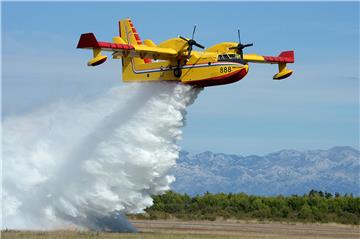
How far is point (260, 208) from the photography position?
79125mm

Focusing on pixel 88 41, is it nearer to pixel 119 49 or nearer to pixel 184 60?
pixel 119 49

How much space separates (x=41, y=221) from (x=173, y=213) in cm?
3002

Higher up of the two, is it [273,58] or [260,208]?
[273,58]

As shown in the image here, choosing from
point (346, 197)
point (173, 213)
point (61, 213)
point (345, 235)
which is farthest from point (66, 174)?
point (346, 197)

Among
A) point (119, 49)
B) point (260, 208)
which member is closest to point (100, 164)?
point (119, 49)

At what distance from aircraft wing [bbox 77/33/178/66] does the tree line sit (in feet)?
78.1

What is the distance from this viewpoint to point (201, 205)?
82.2 meters

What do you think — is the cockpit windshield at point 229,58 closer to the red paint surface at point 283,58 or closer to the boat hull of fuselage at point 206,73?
the boat hull of fuselage at point 206,73

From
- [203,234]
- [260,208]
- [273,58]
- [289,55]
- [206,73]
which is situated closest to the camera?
[203,234]

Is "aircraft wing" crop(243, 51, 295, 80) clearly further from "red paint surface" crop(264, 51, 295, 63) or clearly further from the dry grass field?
the dry grass field

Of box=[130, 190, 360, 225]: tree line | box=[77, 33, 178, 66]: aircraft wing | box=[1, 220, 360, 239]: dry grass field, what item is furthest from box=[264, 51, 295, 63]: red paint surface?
box=[130, 190, 360, 225]: tree line

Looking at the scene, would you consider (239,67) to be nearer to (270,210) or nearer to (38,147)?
(38,147)

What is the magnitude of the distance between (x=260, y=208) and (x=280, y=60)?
2377 cm

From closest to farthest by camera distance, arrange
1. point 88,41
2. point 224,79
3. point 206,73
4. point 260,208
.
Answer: point 88,41 → point 224,79 → point 206,73 → point 260,208
